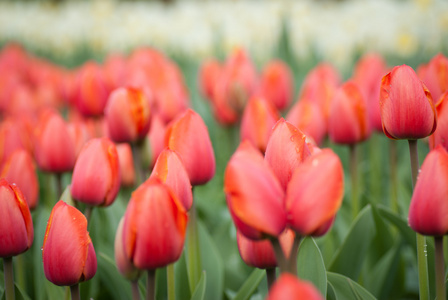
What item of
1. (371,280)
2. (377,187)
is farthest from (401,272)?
(377,187)

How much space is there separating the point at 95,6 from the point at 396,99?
235 inches

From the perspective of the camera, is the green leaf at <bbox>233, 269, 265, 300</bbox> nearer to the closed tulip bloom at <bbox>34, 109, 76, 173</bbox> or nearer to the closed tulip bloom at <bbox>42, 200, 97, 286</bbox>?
the closed tulip bloom at <bbox>42, 200, 97, 286</bbox>

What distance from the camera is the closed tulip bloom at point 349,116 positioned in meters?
1.29

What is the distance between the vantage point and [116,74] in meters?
2.20

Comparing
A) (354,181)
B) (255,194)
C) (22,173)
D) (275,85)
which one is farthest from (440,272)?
(275,85)

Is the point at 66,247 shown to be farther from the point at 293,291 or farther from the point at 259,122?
the point at 259,122

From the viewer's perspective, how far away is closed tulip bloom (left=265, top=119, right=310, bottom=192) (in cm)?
75

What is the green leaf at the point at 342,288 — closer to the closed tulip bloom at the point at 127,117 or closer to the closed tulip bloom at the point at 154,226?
the closed tulip bloom at the point at 154,226

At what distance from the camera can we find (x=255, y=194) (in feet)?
2.07

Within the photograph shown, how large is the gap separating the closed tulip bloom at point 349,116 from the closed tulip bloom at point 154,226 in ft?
2.36

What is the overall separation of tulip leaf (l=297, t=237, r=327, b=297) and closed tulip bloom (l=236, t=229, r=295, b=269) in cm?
11

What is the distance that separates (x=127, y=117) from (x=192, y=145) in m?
0.35

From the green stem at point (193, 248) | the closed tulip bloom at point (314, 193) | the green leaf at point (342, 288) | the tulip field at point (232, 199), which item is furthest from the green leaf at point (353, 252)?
the closed tulip bloom at point (314, 193)

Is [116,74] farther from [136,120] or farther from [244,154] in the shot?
[244,154]
